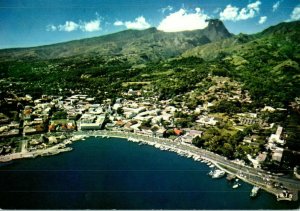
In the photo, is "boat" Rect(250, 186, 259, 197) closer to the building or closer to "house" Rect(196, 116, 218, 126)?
"house" Rect(196, 116, 218, 126)

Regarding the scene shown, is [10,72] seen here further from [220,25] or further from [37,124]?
[220,25]

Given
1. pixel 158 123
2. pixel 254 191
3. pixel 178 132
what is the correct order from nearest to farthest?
pixel 254 191, pixel 178 132, pixel 158 123

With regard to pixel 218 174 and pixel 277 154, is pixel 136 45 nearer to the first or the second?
pixel 277 154

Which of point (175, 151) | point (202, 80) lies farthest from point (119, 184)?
point (202, 80)

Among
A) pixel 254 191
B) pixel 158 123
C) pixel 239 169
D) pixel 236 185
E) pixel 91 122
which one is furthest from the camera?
pixel 91 122

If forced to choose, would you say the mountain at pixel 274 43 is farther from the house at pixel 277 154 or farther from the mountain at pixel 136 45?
the house at pixel 277 154

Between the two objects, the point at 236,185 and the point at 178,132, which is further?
the point at 178,132

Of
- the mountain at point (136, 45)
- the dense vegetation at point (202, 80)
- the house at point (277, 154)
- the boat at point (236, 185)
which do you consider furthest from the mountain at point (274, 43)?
the boat at point (236, 185)
